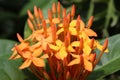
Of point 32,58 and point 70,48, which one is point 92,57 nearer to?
point 70,48

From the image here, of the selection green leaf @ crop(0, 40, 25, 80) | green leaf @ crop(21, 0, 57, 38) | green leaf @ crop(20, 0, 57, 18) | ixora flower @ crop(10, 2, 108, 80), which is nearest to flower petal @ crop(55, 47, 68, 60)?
ixora flower @ crop(10, 2, 108, 80)

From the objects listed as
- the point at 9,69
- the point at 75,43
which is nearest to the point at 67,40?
the point at 75,43

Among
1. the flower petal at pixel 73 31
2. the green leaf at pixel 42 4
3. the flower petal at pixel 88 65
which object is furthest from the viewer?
the green leaf at pixel 42 4

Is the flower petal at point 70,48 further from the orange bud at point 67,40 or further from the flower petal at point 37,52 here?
the flower petal at point 37,52

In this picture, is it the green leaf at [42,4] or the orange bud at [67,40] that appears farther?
the green leaf at [42,4]

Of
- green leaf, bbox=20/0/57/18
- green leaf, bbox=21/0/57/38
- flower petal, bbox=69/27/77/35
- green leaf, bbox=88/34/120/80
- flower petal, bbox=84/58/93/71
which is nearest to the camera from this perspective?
flower petal, bbox=84/58/93/71

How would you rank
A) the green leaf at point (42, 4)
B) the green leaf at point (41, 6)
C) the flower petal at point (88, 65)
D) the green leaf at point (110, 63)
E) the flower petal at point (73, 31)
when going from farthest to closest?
the green leaf at point (42, 4) → the green leaf at point (41, 6) → the green leaf at point (110, 63) → the flower petal at point (73, 31) → the flower petal at point (88, 65)

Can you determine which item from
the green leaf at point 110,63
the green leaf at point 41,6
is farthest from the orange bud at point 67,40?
the green leaf at point 41,6

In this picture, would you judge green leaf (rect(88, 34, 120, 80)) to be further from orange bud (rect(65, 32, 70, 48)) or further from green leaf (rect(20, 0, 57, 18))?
green leaf (rect(20, 0, 57, 18))

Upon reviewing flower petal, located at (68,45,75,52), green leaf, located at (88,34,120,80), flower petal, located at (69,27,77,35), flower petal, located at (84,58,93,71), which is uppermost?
flower petal, located at (69,27,77,35)
